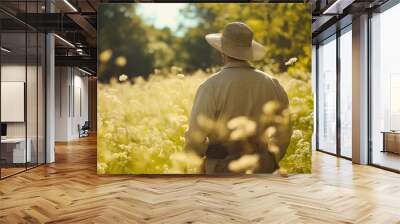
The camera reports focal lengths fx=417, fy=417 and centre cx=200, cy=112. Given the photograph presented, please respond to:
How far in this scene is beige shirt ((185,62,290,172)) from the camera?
19.7ft

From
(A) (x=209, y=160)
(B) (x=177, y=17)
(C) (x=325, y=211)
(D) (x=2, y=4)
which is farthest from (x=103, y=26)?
(C) (x=325, y=211)

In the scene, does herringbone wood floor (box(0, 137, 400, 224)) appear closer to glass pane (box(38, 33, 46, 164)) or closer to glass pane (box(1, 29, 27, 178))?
glass pane (box(1, 29, 27, 178))

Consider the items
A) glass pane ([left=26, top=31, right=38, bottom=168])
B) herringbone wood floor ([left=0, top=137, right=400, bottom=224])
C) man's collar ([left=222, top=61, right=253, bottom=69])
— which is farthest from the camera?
glass pane ([left=26, top=31, right=38, bottom=168])

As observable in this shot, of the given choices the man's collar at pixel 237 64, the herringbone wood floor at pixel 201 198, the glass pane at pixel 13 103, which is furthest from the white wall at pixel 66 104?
the man's collar at pixel 237 64

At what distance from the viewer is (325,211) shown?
4320 millimetres

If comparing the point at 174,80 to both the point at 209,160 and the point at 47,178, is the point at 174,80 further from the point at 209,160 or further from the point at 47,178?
the point at 47,178

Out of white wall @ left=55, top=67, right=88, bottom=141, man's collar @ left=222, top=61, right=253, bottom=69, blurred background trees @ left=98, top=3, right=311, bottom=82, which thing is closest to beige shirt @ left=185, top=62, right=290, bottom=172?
man's collar @ left=222, top=61, right=253, bottom=69

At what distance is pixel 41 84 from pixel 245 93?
13.8ft

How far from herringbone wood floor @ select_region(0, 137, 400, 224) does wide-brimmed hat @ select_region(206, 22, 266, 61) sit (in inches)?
74.3

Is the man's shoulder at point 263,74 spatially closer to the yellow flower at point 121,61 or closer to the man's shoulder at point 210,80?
the man's shoulder at point 210,80

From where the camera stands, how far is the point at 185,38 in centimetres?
639

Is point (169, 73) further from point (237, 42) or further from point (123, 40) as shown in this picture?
point (237, 42)

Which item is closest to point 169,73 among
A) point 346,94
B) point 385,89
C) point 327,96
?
point 385,89

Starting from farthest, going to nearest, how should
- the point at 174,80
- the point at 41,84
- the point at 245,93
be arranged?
1. the point at 41,84
2. the point at 174,80
3. the point at 245,93
